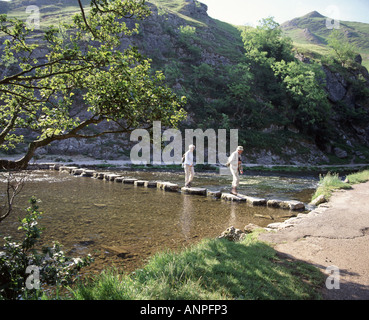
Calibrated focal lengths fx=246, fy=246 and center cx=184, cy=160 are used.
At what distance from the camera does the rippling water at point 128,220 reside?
6.27 m

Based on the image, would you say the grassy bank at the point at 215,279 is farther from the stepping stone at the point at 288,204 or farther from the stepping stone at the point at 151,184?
the stepping stone at the point at 151,184

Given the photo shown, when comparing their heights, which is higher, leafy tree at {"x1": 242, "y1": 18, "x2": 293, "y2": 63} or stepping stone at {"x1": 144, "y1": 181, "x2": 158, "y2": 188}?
leafy tree at {"x1": 242, "y1": 18, "x2": 293, "y2": 63}

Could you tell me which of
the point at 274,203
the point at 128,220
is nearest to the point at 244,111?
the point at 274,203

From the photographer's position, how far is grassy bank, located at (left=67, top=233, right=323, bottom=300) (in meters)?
3.30

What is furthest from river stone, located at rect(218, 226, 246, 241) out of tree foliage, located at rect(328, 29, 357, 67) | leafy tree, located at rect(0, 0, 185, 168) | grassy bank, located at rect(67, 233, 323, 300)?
tree foliage, located at rect(328, 29, 357, 67)

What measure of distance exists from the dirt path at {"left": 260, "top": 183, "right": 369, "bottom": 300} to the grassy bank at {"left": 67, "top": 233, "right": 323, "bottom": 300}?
18.9 inches

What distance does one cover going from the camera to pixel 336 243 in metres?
5.99

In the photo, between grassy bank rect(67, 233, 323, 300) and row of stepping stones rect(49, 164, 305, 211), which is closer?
grassy bank rect(67, 233, 323, 300)

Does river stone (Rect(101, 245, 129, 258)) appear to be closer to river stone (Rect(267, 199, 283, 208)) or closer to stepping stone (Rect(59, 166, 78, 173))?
river stone (Rect(267, 199, 283, 208))

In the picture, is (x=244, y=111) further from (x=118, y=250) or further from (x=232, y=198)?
(x=118, y=250)

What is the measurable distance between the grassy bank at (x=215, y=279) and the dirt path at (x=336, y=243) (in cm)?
48
